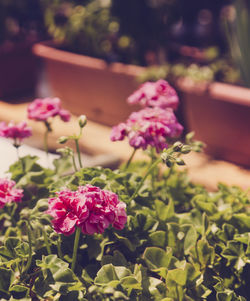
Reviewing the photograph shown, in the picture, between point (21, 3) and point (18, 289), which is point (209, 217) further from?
point (21, 3)

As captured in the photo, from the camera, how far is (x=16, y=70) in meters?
2.96

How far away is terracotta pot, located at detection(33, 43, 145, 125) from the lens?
7.68ft

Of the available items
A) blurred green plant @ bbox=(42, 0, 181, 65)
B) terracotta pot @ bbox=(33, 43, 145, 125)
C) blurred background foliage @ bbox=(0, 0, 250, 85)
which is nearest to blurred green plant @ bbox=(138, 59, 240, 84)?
blurred background foliage @ bbox=(0, 0, 250, 85)

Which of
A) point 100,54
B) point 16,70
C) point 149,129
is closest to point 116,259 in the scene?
point 149,129

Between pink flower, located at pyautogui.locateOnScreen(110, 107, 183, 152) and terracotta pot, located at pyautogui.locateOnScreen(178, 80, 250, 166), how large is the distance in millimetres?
1020

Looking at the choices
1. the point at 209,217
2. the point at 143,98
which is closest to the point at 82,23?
the point at 143,98

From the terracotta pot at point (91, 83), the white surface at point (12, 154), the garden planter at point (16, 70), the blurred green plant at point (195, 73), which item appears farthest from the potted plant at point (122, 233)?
the garden planter at point (16, 70)

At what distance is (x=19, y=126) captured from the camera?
1.04 meters

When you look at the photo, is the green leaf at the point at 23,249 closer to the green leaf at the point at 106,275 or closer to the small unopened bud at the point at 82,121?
the green leaf at the point at 106,275

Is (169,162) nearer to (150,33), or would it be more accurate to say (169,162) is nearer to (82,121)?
(82,121)

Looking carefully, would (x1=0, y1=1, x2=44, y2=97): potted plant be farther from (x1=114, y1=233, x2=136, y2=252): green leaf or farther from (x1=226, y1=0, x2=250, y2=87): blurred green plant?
(x1=114, y1=233, x2=136, y2=252): green leaf

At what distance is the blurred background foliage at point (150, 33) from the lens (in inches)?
85.4

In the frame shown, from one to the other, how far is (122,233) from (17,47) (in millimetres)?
2313

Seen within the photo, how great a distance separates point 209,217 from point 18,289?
16.9 inches
